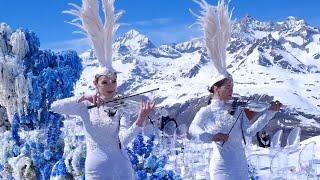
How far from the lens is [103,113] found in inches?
158

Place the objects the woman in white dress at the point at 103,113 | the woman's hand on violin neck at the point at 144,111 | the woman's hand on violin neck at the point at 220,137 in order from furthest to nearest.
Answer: the woman's hand on violin neck at the point at 220,137 → the woman in white dress at the point at 103,113 → the woman's hand on violin neck at the point at 144,111

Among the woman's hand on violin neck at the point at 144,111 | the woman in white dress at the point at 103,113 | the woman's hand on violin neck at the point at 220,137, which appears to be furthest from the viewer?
the woman's hand on violin neck at the point at 220,137

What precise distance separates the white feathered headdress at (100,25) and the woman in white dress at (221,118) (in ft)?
2.59

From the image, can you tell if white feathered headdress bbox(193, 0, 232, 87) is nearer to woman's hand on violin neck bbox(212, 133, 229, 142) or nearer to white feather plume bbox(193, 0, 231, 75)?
white feather plume bbox(193, 0, 231, 75)

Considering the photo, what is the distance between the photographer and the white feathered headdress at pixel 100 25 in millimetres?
4213

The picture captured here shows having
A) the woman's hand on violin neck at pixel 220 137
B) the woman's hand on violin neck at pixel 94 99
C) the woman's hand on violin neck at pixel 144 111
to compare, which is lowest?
the woman's hand on violin neck at pixel 220 137

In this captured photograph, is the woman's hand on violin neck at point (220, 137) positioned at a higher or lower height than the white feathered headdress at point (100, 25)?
lower

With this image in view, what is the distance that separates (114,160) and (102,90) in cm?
51

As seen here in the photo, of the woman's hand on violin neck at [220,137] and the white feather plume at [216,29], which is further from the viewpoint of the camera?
the white feather plume at [216,29]

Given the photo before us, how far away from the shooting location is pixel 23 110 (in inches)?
→ 524

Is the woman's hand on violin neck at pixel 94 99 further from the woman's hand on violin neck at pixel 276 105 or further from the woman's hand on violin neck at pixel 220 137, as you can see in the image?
the woman's hand on violin neck at pixel 276 105

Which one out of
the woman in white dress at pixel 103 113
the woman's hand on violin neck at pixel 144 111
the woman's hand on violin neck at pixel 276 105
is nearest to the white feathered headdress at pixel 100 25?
the woman in white dress at pixel 103 113

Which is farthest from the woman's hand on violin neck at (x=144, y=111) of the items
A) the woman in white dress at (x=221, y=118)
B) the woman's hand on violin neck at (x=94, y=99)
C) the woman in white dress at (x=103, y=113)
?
the woman in white dress at (x=221, y=118)

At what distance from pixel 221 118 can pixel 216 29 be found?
72 centimetres
